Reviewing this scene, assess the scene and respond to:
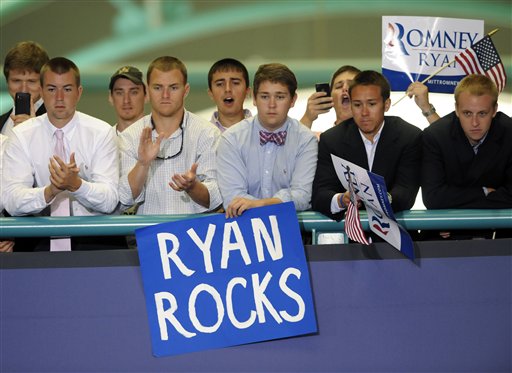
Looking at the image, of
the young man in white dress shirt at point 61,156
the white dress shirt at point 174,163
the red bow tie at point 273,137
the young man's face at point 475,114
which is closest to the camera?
the young man in white dress shirt at point 61,156

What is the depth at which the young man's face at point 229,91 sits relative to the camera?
241 inches

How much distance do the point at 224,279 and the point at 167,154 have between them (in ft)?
3.72

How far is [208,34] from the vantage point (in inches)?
403

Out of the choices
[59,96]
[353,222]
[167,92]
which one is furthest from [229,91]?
[353,222]

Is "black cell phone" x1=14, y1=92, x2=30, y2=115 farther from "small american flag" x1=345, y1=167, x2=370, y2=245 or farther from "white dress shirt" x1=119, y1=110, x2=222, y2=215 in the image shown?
"small american flag" x1=345, y1=167, x2=370, y2=245

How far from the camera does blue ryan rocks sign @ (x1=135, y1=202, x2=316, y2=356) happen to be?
14.4 ft

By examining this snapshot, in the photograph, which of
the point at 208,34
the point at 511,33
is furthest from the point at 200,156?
the point at 511,33

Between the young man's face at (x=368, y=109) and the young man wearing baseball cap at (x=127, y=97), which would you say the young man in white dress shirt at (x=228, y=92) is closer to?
the young man wearing baseball cap at (x=127, y=97)

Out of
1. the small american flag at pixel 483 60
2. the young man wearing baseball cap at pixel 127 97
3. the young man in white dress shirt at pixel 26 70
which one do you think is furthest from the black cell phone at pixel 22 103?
the small american flag at pixel 483 60

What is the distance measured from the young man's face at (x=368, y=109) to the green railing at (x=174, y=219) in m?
0.63

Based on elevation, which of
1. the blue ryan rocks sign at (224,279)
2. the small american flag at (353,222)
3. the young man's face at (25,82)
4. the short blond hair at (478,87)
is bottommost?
the blue ryan rocks sign at (224,279)

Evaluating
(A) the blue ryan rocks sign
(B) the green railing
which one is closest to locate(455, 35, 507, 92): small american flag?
(B) the green railing

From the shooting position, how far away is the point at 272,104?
16.6ft

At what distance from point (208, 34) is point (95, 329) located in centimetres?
626
